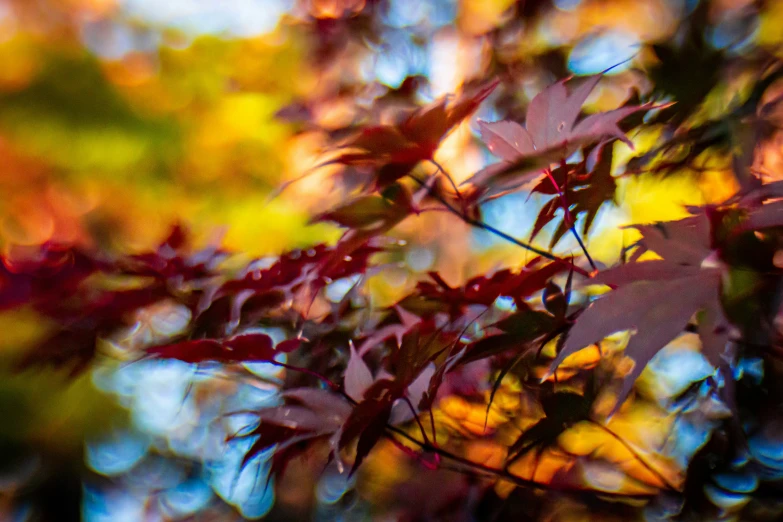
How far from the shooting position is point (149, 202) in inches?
129

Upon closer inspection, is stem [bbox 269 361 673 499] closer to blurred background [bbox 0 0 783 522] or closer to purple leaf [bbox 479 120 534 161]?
purple leaf [bbox 479 120 534 161]

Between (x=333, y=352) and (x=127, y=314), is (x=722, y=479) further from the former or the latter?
(x=127, y=314)

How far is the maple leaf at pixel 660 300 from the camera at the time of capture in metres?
0.30

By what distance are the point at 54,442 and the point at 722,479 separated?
3.77 m

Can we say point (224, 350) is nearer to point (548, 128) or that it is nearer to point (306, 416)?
point (306, 416)

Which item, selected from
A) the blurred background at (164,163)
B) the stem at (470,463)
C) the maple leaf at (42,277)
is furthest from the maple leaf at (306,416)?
the blurred background at (164,163)

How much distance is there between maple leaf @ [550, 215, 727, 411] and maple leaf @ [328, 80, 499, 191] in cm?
14

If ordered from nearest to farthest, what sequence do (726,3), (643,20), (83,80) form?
(726,3)
(643,20)
(83,80)

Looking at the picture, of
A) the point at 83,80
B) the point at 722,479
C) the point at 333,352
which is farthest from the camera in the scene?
the point at 83,80

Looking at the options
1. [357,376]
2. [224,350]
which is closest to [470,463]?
[357,376]

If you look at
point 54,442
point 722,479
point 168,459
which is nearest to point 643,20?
point 722,479

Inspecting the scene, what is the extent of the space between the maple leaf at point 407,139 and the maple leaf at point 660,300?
14 centimetres

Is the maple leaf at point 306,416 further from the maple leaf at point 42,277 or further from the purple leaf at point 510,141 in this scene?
the maple leaf at point 42,277

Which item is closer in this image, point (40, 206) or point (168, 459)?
point (168, 459)
